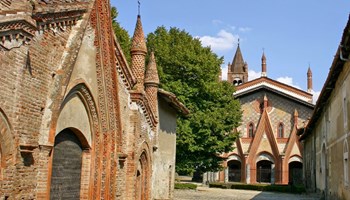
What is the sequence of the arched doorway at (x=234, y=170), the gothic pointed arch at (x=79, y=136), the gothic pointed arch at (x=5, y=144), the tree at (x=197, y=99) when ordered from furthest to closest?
the arched doorway at (x=234, y=170) → the tree at (x=197, y=99) → the gothic pointed arch at (x=79, y=136) → the gothic pointed arch at (x=5, y=144)

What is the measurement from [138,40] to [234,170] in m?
36.2

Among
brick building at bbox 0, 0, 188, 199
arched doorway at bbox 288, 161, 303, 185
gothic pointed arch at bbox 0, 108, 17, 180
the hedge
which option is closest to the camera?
gothic pointed arch at bbox 0, 108, 17, 180

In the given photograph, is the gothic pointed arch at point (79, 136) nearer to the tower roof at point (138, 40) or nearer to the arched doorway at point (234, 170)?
the tower roof at point (138, 40)

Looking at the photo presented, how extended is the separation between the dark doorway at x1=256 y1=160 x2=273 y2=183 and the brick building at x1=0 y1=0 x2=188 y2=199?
33263mm

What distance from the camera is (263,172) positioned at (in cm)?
4588

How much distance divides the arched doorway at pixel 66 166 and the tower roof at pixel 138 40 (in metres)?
4.50

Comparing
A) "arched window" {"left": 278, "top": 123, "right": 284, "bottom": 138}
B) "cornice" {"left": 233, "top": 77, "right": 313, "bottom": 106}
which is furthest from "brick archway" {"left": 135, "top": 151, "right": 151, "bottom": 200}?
→ "cornice" {"left": 233, "top": 77, "right": 313, "bottom": 106}

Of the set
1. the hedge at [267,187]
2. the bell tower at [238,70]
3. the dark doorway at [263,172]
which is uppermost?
the bell tower at [238,70]

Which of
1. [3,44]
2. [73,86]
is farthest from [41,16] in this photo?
[73,86]

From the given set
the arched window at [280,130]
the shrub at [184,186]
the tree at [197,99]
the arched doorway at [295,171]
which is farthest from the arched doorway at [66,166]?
the arched window at [280,130]

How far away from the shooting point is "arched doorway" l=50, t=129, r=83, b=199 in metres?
9.12

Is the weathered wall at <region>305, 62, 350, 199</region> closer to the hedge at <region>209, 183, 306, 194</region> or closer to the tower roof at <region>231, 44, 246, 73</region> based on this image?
the hedge at <region>209, 183, 306, 194</region>

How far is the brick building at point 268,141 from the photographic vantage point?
44781mm

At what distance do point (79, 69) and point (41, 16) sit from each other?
7.20ft
